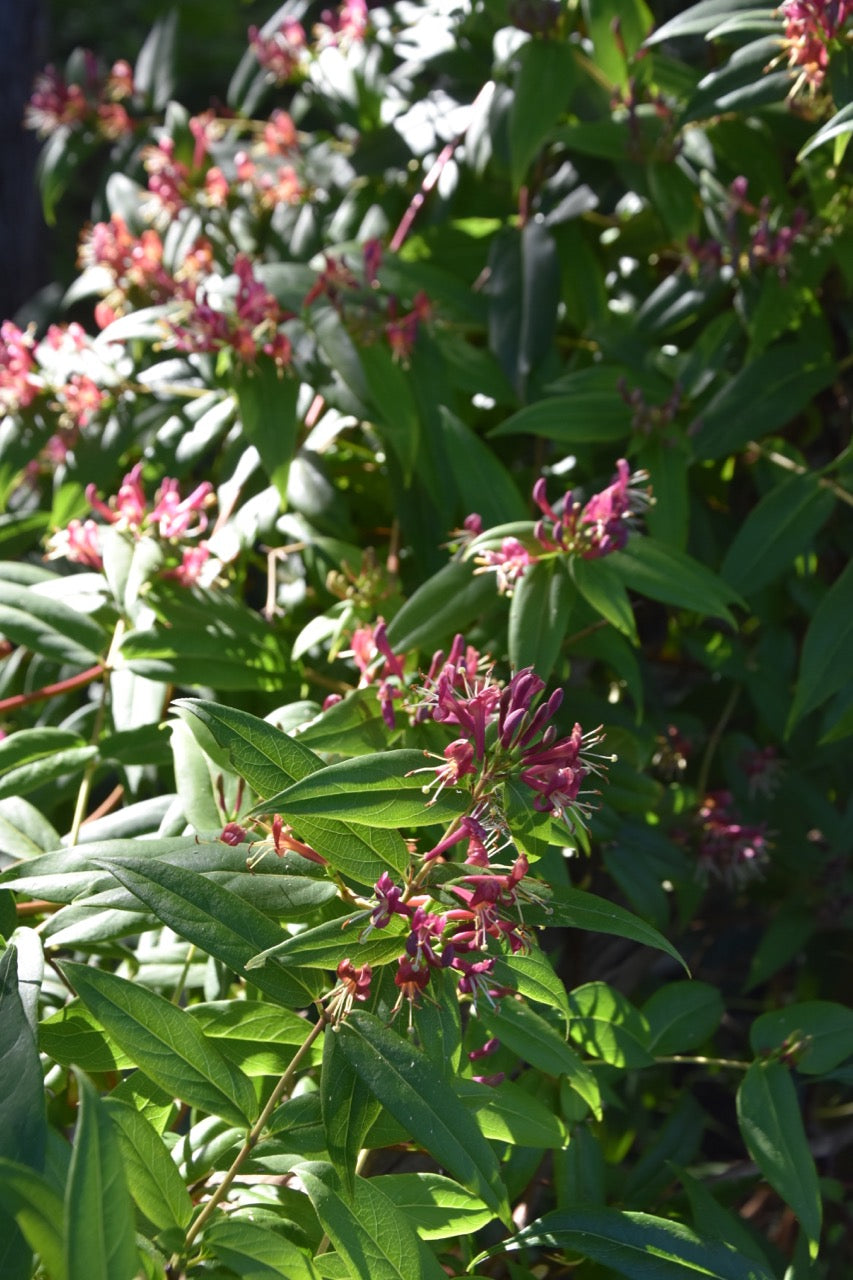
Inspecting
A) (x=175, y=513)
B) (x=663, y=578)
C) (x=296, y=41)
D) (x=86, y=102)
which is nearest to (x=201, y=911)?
(x=663, y=578)

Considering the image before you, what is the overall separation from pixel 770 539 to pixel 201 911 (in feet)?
2.23

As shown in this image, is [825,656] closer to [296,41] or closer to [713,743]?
[713,743]

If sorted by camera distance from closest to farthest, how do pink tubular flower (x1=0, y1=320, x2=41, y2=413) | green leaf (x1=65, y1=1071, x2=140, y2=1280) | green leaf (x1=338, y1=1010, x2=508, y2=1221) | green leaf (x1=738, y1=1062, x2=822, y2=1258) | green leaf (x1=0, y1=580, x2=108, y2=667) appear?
1. green leaf (x1=65, y1=1071, x2=140, y2=1280)
2. green leaf (x1=338, y1=1010, x2=508, y2=1221)
3. green leaf (x1=738, y1=1062, x2=822, y2=1258)
4. green leaf (x1=0, y1=580, x2=108, y2=667)
5. pink tubular flower (x1=0, y1=320, x2=41, y2=413)

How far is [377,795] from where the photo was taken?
24.3 inches

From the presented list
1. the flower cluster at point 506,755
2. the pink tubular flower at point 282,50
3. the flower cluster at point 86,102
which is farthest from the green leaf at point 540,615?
the flower cluster at point 86,102

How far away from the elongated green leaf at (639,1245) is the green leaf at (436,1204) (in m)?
0.02

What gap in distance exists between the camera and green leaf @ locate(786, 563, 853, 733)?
0.97 meters

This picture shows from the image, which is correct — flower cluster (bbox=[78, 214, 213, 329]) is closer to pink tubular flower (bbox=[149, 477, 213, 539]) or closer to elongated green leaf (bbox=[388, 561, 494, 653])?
pink tubular flower (bbox=[149, 477, 213, 539])

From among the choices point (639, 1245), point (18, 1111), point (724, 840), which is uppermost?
point (18, 1111)

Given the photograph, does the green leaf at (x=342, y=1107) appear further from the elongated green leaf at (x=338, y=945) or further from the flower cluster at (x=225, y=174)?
the flower cluster at (x=225, y=174)

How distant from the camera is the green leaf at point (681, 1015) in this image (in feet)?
3.17

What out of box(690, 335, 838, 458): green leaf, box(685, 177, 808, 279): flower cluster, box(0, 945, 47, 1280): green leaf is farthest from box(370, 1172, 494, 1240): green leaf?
box(685, 177, 808, 279): flower cluster

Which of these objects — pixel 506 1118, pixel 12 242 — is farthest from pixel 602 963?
pixel 12 242

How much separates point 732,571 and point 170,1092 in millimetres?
679
